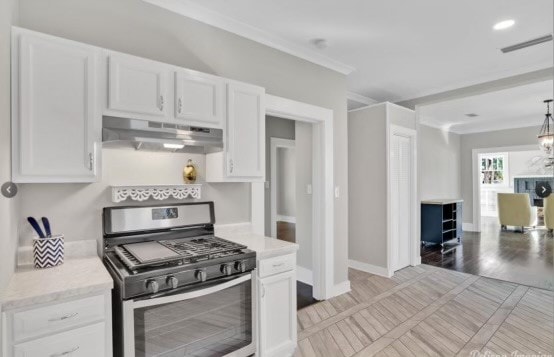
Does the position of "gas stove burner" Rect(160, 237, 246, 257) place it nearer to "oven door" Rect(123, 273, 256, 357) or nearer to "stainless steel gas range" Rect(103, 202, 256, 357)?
"stainless steel gas range" Rect(103, 202, 256, 357)

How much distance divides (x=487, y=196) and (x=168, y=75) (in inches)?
465

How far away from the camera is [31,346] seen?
1.34 m

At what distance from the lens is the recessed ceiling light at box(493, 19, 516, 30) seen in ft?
8.89

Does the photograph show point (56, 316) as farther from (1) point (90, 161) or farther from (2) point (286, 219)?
(2) point (286, 219)

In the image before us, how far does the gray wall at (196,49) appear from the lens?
76.8 inches

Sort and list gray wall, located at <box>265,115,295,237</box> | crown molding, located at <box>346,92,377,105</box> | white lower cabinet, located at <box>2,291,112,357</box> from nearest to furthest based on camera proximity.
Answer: white lower cabinet, located at <box>2,291,112,357</box> → crown molding, located at <box>346,92,377,105</box> → gray wall, located at <box>265,115,295,237</box>

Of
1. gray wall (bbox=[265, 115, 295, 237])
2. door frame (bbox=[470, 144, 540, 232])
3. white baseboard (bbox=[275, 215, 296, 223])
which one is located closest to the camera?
gray wall (bbox=[265, 115, 295, 237])

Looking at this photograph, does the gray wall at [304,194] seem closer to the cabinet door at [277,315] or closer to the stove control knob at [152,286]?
the cabinet door at [277,315]

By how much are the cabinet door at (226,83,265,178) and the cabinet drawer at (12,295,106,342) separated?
1.20 m

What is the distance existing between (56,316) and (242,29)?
8.03 feet

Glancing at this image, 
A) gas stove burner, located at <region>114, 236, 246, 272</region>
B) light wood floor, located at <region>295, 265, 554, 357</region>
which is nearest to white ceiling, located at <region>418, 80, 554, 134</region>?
light wood floor, located at <region>295, 265, 554, 357</region>

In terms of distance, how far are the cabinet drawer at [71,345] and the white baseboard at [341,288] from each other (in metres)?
2.54

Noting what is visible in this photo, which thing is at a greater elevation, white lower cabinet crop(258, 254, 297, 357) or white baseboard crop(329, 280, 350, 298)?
white lower cabinet crop(258, 254, 297, 357)

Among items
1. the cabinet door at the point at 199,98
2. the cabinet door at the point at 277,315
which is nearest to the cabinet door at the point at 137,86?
the cabinet door at the point at 199,98
